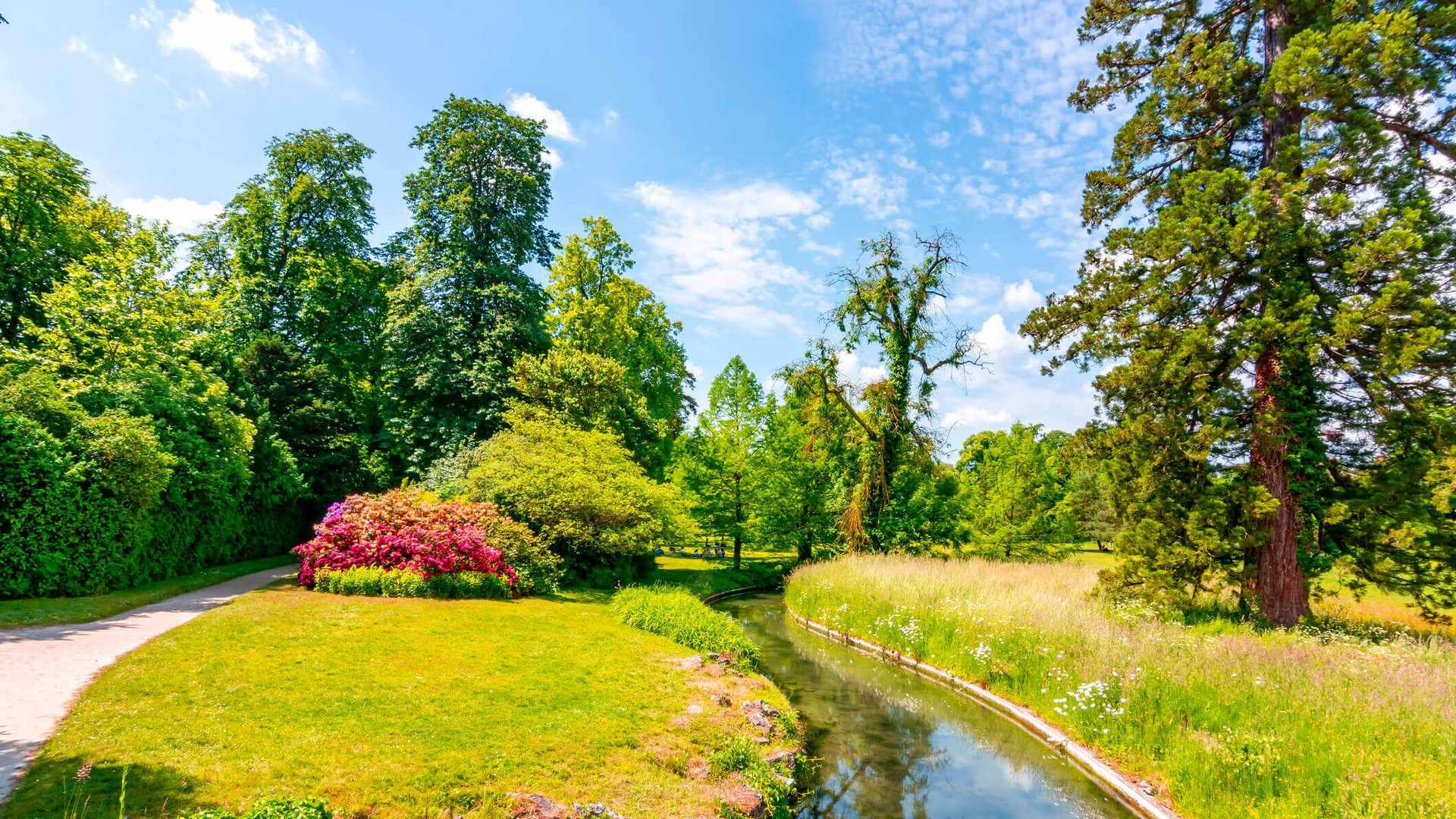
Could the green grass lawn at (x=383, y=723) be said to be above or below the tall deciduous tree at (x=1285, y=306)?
below

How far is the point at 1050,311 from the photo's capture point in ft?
47.6

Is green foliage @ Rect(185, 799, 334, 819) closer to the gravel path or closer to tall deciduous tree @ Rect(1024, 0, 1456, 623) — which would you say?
the gravel path

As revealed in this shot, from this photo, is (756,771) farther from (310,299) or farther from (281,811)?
(310,299)

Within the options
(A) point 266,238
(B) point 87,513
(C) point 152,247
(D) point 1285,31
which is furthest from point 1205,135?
(A) point 266,238

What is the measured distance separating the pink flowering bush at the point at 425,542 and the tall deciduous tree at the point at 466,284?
261 inches

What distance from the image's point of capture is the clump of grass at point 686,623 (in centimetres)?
1226

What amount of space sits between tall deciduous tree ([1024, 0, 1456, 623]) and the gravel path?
17.2 m

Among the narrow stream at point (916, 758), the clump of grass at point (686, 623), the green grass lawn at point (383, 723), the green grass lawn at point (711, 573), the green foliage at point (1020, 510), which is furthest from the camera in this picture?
the green foliage at point (1020, 510)

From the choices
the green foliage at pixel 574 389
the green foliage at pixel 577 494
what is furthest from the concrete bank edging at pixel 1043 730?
the green foliage at pixel 574 389

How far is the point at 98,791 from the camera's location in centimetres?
480

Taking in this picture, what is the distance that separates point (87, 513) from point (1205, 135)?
984 inches

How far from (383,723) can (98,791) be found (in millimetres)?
2371

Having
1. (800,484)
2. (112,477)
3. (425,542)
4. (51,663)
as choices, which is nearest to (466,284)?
(425,542)

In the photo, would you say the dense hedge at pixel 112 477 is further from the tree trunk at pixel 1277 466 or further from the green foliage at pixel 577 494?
the tree trunk at pixel 1277 466
